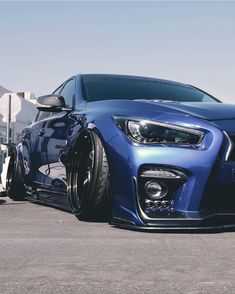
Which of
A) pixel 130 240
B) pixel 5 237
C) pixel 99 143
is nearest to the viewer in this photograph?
pixel 130 240

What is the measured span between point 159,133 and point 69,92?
82.7 inches

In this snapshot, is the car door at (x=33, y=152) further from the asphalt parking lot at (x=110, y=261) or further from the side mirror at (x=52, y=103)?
the asphalt parking lot at (x=110, y=261)

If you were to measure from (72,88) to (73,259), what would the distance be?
9.79 ft

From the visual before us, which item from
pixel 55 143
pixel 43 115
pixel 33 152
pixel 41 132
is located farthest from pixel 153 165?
pixel 43 115

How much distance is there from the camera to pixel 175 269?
2496mm

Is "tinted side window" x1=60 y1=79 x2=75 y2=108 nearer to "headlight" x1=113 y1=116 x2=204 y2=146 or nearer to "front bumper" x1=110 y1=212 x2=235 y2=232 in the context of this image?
"headlight" x1=113 y1=116 x2=204 y2=146

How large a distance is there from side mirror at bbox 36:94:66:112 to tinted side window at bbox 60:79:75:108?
20 centimetres

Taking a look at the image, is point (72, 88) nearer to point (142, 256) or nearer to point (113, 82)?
point (113, 82)

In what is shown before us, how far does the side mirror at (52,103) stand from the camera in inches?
194

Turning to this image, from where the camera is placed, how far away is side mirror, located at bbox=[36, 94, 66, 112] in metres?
4.93

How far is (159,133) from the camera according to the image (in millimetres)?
3652

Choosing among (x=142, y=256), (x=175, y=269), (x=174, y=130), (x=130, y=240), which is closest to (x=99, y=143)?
(x=174, y=130)

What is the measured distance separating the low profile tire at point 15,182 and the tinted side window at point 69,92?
4.39 feet

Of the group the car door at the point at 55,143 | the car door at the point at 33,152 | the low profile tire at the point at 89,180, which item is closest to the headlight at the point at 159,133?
the low profile tire at the point at 89,180
